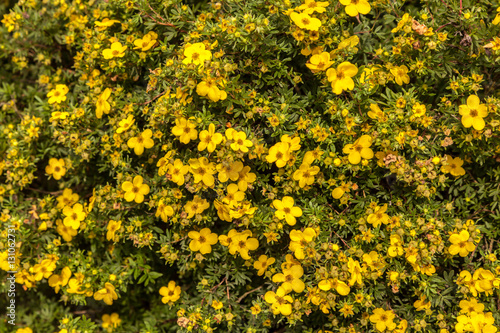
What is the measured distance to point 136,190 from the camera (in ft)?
10.8

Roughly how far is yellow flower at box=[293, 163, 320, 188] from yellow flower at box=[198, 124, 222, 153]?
1.92 feet

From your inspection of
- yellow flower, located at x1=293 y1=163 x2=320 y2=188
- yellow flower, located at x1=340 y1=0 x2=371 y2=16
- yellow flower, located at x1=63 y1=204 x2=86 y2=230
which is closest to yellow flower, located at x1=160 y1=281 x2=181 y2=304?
yellow flower, located at x1=63 y1=204 x2=86 y2=230

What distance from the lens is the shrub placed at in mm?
2898

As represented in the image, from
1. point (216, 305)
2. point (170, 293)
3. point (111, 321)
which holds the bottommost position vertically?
point (111, 321)

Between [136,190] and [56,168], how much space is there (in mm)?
910

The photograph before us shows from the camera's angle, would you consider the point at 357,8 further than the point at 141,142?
No

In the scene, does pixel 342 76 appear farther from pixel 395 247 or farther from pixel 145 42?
pixel 145 42

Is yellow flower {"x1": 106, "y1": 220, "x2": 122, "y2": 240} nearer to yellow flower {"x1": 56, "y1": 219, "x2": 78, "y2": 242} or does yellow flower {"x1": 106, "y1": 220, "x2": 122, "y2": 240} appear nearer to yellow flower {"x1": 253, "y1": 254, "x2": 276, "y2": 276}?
yellow flower {"x1": 56, "y1": 219, "x2": 78, "y2": 242}

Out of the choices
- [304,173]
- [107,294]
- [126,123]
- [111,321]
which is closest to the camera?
[304,173]

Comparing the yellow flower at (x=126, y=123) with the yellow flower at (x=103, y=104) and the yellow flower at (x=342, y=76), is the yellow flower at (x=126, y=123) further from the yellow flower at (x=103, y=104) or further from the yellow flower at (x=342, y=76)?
the yellow flower at (x=342, y=76)

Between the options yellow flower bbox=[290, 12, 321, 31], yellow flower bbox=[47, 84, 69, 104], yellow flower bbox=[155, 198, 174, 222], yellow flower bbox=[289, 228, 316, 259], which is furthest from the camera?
yellow flower bbox=[47, 84, 69, 104]

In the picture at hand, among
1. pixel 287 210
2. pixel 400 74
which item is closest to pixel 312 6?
pixel 400 74

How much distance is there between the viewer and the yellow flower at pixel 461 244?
2.84 metres

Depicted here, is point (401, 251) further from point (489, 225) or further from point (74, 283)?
point (74, 283)
